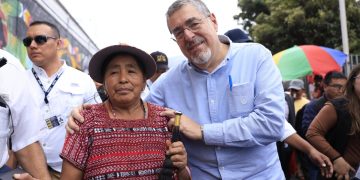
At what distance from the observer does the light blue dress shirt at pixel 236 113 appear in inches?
87.7

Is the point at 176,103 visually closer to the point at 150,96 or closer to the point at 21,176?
the point at 150,96

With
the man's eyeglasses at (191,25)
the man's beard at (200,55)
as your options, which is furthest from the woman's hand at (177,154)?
the man's eyeglasses at (191,25)

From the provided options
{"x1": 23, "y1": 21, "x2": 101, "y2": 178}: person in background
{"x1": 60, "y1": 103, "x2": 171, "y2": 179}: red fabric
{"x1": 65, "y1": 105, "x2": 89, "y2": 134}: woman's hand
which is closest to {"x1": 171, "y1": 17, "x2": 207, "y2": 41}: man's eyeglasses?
{"x1": 60, "y1": 103, "x2": 171, "y2": 179}: red fabric

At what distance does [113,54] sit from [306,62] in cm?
766

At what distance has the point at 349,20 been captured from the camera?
70.1 feet

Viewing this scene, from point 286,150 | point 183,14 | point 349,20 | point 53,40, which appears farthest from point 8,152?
point 349,20

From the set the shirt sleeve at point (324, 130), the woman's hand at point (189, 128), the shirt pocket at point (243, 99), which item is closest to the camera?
the woman's hand at point (189, 128)

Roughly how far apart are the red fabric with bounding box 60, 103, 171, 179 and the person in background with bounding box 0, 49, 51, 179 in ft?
0.83

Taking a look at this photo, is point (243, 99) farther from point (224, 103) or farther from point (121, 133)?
point (121, 133)

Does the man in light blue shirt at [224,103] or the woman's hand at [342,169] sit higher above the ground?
the man in light blue shirt at [224,103]

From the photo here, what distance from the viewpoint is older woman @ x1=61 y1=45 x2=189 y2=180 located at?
1.93 metres

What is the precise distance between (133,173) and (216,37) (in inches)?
35.8

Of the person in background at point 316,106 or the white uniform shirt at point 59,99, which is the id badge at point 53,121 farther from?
the person in background at point 316,106

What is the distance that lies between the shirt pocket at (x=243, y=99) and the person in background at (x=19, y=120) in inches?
39.0
